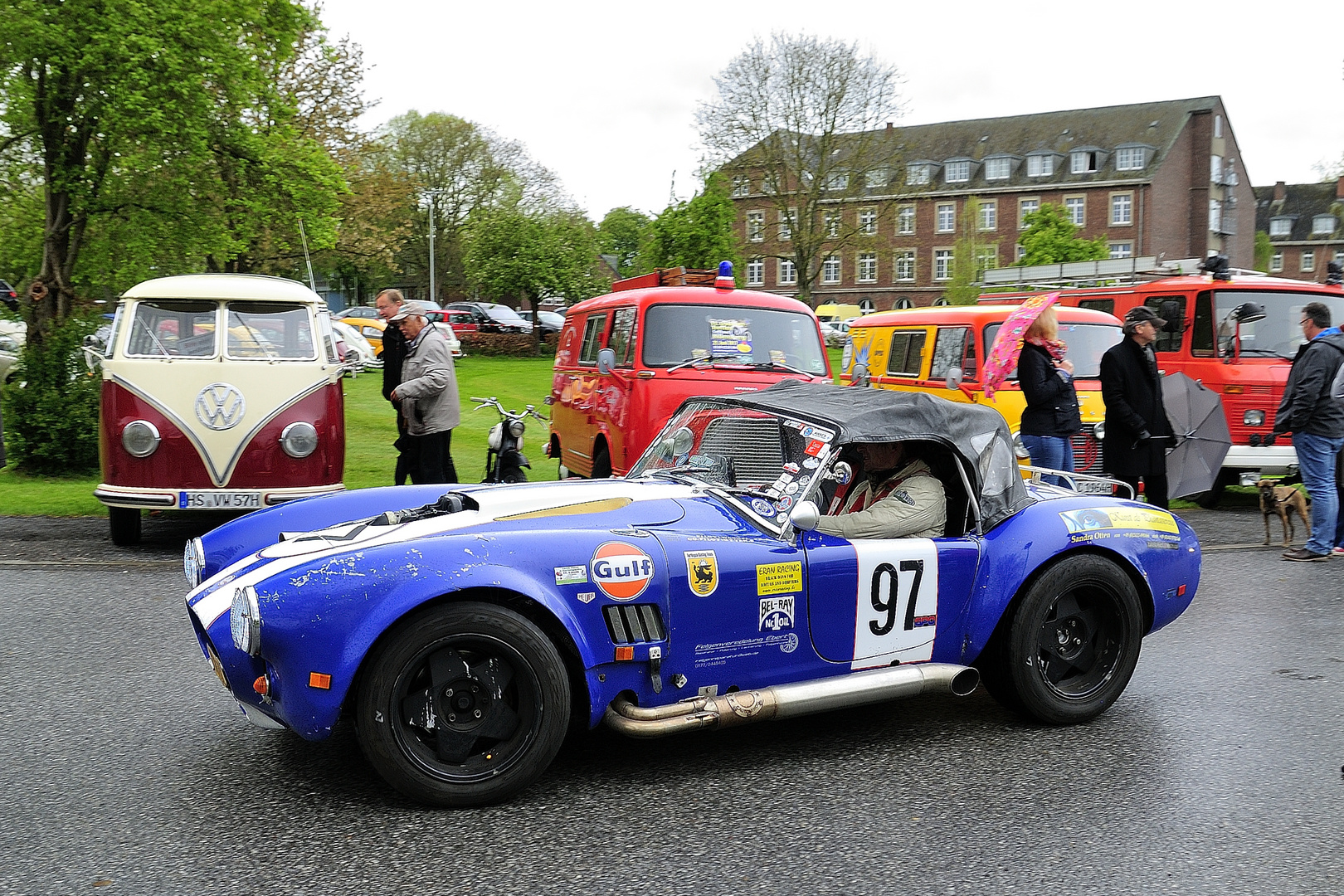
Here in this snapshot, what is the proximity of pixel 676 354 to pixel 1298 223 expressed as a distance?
295 ft

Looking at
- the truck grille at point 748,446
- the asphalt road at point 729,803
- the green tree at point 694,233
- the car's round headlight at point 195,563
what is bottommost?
the asphalt road at point 729,803

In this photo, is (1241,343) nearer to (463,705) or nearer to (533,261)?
(463,705)

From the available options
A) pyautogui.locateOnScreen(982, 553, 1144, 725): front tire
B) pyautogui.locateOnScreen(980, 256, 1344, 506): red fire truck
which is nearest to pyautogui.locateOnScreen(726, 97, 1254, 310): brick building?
pyautogui.locateOnScreen(980, 256, 1344, 506): red fire truck

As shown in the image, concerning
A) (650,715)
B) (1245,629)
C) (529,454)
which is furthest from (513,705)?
(529,454)

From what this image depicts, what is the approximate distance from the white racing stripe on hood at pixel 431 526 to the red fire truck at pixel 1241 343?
28.1ft

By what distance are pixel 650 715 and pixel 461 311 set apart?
36312mm

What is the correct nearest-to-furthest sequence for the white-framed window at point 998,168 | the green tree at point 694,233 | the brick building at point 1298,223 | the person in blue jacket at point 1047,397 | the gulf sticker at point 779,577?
1. the gulf sticker at point 779,577
2. the person in blue jacket at point 1047,397
3. the green tree at point 694,233
4. the white-framed window at point 998,168
5. the brick building at point 1298,223

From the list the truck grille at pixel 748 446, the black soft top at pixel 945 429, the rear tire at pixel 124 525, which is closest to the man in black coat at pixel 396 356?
the rear tire at pixel 124 525

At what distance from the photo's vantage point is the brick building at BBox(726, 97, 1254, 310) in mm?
62562

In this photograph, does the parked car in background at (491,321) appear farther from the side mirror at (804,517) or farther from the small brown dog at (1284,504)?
the side mirror at (804,517)

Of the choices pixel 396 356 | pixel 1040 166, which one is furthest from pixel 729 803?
pixel 1040 166

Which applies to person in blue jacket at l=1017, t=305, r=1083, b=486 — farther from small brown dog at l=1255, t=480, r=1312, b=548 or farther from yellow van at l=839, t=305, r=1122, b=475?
small brown dog at l=1255, t=480, r=1312, b=548

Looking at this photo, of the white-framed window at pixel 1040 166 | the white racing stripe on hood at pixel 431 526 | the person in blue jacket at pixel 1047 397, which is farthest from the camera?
the white-framed window at pixel 1040 166

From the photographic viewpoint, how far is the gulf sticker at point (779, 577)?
416 cm
